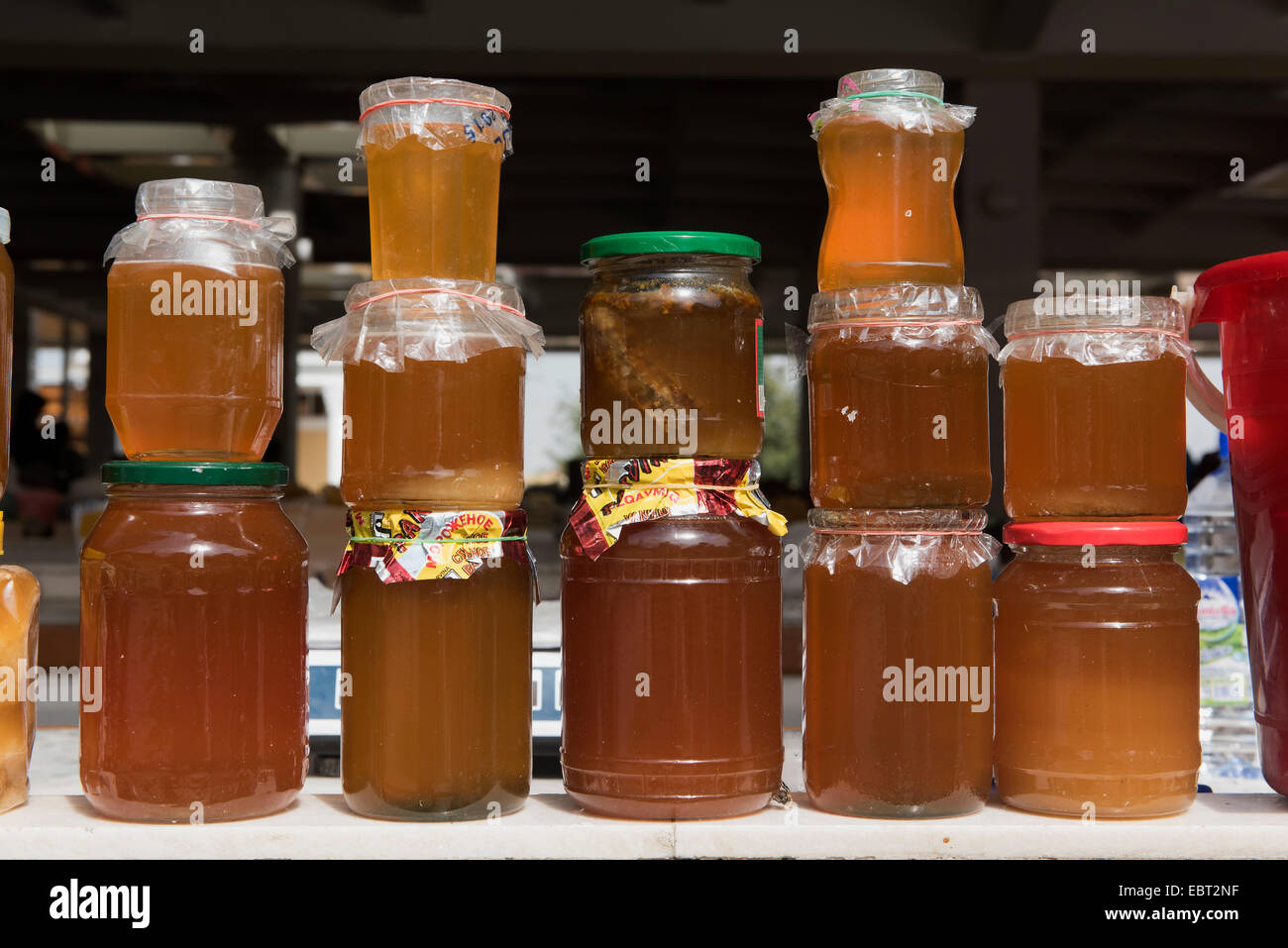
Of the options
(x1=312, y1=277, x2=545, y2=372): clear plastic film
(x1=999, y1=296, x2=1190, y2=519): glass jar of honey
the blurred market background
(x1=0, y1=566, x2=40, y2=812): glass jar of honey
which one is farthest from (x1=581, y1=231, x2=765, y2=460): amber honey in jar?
(x1=0, y1=566, x2=40, y2=812): glass jar of honey

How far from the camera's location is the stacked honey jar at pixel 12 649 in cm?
127

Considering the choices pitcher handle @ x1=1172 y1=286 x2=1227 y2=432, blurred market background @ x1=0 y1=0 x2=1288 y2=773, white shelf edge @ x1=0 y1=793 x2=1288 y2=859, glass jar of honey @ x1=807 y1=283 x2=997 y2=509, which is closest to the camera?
white shelf edge @ x1=0 y1=793 x2=1288 y2=859

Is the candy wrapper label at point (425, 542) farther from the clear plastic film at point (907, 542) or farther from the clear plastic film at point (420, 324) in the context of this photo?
the clear plastic film at point (907, 542)

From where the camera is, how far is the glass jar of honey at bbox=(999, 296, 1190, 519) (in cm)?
132

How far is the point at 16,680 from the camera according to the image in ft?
4.20

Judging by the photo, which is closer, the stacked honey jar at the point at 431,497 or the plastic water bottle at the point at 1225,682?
the stacked honey jar at the point at 431,497

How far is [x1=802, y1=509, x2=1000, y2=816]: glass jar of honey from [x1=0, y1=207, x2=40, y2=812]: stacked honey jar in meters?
0.80

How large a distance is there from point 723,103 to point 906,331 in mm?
4088

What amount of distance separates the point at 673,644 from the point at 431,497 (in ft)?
0.92

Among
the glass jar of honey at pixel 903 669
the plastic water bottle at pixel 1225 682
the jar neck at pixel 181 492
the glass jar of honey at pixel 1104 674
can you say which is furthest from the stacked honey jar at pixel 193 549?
the plastic water bottle at pixel 1225 682

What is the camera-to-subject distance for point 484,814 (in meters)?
1.29

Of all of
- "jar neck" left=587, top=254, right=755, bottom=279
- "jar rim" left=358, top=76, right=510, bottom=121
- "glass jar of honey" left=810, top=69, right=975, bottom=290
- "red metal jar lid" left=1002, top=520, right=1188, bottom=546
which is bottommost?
"red metal jar lid" left=1002, top=520, right=1188, bottom=546

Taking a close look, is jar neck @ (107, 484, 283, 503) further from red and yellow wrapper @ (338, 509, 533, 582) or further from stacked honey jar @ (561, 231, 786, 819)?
stacked honey jar @ (561, 231, 786, 819)
